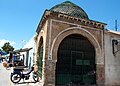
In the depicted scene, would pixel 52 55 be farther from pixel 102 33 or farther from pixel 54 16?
pixel 102 33

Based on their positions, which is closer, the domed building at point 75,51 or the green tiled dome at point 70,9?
the domed building at point 75,51

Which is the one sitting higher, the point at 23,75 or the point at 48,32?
the point at 48,32

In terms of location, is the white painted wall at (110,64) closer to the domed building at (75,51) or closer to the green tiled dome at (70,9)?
the domed building at (75,51)

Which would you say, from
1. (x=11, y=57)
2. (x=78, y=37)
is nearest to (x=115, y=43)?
(x=78, y=37)

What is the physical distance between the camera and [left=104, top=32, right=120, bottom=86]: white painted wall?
11422mm

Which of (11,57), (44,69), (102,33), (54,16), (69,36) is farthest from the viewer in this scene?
(11,57)

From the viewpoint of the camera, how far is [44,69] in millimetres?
9609

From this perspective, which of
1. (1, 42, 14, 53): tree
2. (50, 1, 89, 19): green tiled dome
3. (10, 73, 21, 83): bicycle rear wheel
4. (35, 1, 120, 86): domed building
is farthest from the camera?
(1, 42, 14, 53): tree

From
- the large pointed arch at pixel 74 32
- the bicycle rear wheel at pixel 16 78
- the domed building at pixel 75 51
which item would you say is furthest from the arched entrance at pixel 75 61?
the bicycle rear wheel at pixel 16 78

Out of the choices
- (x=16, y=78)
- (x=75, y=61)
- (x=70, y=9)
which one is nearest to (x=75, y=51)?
(x=75, y=61)

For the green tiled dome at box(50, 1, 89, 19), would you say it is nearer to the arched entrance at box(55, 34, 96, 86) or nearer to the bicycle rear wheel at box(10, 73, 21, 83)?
the arched entrance at box(55, 34, 96, 86)

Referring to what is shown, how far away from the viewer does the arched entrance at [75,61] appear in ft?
34.2

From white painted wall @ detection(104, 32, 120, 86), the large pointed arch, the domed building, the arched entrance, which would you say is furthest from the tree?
white painted wall @ detection(104, 32, 120, 86)

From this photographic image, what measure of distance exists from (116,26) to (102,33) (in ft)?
65.8
